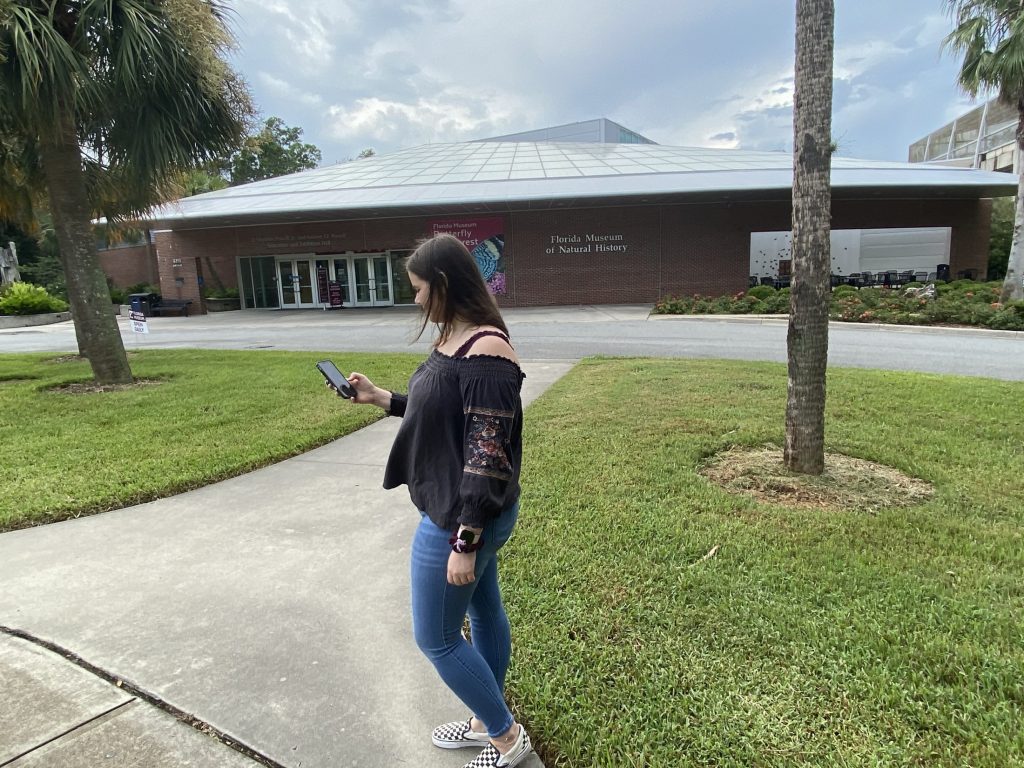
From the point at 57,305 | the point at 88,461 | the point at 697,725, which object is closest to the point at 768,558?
the point at 697,725

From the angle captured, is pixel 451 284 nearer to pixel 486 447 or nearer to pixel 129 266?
pixel 486 447

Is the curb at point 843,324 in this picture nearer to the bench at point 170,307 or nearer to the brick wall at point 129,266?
the bench at point 170,307

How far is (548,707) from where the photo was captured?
2.31 metres

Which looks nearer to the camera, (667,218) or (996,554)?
(996,554)

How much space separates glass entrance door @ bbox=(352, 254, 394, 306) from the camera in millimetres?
27094

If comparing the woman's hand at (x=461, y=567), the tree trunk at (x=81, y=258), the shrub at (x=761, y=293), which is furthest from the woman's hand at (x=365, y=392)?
the shrub at (x=761, y=293)

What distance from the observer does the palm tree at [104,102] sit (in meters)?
7.38

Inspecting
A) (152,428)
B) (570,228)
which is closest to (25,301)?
(570,228)

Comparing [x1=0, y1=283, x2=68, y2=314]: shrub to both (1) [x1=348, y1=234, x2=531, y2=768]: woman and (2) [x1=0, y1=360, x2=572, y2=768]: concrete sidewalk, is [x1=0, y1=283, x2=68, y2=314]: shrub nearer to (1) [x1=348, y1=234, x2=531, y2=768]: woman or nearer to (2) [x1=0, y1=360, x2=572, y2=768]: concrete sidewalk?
(2) [x1=0, y1=360, x2=572, y2=768]: concrete sidewalk

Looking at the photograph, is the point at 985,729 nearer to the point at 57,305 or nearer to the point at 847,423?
the point at 847,423

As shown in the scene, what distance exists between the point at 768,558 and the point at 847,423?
Result: 10.9 feet

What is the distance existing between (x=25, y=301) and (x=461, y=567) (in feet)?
89.7

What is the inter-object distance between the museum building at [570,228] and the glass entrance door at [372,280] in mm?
49

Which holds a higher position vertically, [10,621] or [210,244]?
[210,244]
